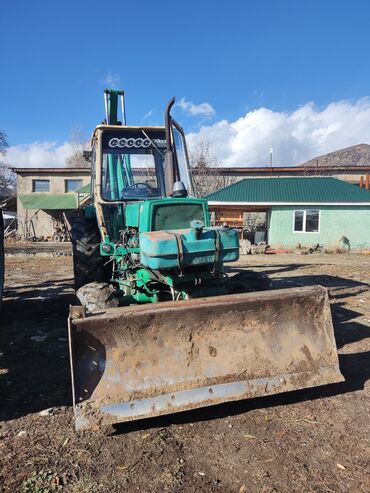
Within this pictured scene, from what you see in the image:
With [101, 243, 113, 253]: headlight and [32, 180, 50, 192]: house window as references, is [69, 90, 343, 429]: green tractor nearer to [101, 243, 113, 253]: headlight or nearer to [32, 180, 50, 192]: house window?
[101, 243, 113, 253]: headlight

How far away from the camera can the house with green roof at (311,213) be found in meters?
22.4

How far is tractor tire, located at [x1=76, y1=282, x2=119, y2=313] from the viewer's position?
4.49 metres

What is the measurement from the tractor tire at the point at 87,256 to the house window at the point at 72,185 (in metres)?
28.1

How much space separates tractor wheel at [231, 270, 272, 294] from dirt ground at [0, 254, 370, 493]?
1.31 m

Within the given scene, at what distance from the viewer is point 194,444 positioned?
10.1 ft

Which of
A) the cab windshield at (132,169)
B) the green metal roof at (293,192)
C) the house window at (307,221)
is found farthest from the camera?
the house window at (307,221)

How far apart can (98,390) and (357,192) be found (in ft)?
74.2

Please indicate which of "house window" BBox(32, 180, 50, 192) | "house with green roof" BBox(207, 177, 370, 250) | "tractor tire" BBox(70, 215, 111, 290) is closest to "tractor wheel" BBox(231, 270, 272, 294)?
"tractor tire" BBox(70, 215, 111, 290)

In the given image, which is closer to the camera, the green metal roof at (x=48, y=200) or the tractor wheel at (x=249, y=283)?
the tractor wheel at (x=249, y=283)

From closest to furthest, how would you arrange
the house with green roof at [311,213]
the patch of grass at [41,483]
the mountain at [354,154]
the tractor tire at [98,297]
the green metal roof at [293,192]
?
1. the patch of grass at [41,483]
2. the tractor tire at [98,297]
3. the house with green roof at [311,213]
4. the green metal roof at [293,192]
5. the mountain at [354,154]

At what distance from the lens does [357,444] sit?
3.03 metres

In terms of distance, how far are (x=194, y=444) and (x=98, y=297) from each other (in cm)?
201

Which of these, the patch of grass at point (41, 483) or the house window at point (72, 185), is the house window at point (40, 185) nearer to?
the house window at point (72, 185)

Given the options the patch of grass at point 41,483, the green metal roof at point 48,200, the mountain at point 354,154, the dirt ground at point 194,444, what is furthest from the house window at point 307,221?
the mountain at point 354,154
